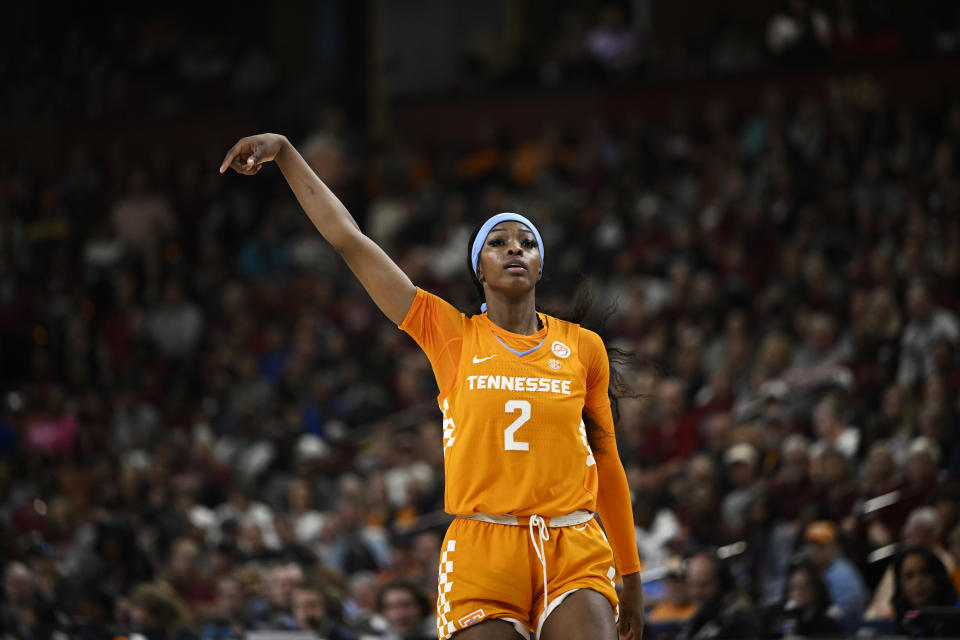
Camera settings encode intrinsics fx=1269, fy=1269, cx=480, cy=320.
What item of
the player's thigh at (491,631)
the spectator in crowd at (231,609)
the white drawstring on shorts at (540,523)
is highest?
the spectator in crowd at (231,609)

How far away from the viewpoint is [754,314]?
12695 millimetres

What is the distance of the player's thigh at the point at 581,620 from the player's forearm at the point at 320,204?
1.48 m

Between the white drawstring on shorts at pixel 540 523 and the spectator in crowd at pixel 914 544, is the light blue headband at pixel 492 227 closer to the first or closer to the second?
the white drawstring on shorts at pixel 540 523

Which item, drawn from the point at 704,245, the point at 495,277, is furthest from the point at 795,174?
the point at 495,277

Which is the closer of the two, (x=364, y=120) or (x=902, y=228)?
(x=902, y=228)

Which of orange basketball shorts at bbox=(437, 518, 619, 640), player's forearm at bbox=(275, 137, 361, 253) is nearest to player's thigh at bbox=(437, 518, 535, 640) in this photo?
orange basketball shorts at bbox=(437, 518, 619, 640)

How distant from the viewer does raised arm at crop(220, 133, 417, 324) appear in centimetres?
453

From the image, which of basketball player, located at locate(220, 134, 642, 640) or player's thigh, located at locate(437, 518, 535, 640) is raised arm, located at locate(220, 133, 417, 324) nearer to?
basketball player, located at locate(220, 134, 642, 640)

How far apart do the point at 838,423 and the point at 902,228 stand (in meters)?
3.15

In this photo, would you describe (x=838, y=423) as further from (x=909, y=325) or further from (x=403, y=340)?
(x=403, y=340)

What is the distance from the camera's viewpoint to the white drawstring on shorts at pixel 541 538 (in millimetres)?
4277

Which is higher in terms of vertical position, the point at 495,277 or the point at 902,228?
the point at 902,228

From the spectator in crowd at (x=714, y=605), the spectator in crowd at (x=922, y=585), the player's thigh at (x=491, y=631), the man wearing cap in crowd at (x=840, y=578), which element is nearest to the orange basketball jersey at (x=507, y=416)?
the player's thigh at (x=491, y=631)

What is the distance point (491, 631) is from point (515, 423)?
2.29ft
